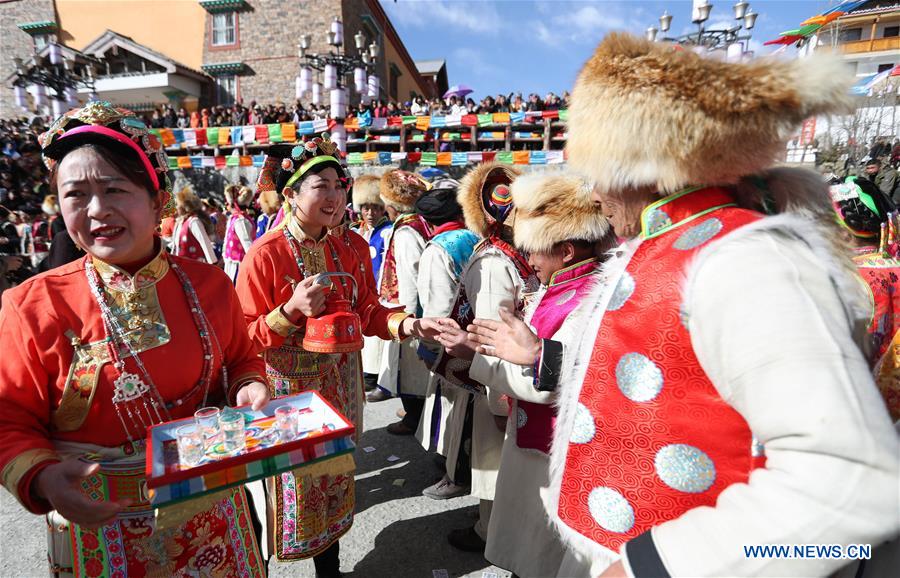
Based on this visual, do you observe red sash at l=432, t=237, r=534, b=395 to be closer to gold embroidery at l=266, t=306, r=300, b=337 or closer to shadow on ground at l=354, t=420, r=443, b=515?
gold embroidery at l=266, t=306, r=300, b=337

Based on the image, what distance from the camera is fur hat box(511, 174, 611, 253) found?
206 cm

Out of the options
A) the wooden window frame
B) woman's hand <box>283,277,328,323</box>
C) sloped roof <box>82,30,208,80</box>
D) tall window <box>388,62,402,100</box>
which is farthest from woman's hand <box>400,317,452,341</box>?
tall window <box>388,62,402,100</box>

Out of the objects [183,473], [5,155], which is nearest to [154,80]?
[5,155]

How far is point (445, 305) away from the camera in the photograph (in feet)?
11.1

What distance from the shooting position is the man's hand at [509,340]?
1646 mm

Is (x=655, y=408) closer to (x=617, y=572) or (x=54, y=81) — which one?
(x=617, y=572)

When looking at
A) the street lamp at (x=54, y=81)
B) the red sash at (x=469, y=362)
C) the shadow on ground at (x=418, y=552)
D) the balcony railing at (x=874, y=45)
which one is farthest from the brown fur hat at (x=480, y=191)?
the balcony railing at (x=874, y=45)

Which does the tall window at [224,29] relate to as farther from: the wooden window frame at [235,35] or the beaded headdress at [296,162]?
the beaded headdress at [296,162]

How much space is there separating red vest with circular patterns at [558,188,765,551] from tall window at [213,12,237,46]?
2930 centimetres

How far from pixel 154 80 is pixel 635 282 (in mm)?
29184

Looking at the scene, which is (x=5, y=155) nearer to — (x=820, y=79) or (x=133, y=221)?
(x=133, y=221)

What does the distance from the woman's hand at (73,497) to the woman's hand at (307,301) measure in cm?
117

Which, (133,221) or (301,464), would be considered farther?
(133,221)

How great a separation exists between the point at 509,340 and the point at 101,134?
60.2 inches
